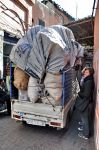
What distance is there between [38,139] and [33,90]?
4.24 feet

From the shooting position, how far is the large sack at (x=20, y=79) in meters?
6.11

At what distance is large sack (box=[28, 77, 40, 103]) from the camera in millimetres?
5895

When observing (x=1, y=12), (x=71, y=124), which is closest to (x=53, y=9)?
(x=1, y=12)

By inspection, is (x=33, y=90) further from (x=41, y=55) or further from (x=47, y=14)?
(x=47, y=14)

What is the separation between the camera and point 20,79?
6.12 m

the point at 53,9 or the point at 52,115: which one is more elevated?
the point at 53,9

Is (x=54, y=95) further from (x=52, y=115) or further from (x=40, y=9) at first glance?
(x=40, y=9)

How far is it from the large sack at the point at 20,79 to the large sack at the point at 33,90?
0.79ft

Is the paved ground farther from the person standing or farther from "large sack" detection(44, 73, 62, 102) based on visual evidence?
"large sack" detection(44, 73, 62, 102)

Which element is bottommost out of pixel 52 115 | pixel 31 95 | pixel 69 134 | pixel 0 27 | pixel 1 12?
pixel 69 134

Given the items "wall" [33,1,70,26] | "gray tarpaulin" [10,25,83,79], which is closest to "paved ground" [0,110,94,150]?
"gray tarpaulin" [10,25,83,79]

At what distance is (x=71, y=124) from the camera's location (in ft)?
24.0

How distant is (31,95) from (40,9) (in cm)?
1344

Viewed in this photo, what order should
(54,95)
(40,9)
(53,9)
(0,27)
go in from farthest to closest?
1. (53,9)
2. (40,9)
3. (0,27)
4. (54,95)
